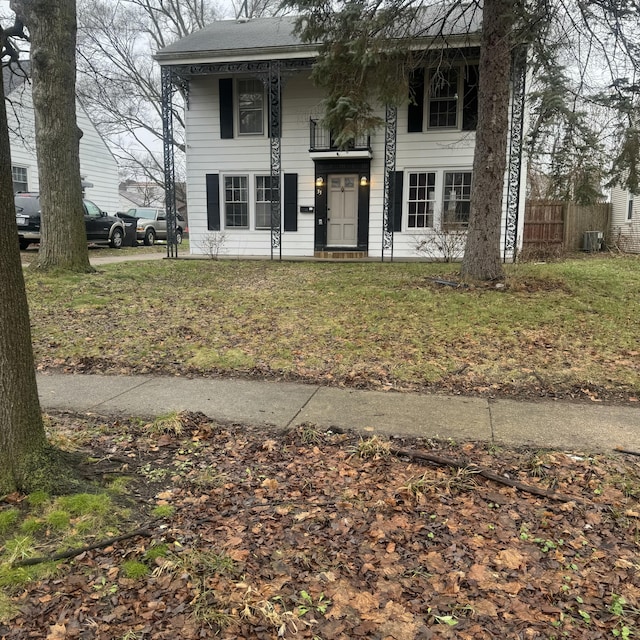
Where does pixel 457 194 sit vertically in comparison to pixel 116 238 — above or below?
above

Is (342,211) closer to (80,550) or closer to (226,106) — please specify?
(226,106)

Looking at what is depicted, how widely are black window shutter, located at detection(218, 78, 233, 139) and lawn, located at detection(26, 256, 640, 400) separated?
24.8ft

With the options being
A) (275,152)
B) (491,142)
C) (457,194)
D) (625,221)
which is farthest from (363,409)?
(625,221)

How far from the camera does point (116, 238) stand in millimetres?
19500

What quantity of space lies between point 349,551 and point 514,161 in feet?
45.4

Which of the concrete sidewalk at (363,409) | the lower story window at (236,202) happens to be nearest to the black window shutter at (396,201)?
the lower story window at (236,202)

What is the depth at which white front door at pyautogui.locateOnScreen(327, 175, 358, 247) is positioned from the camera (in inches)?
625

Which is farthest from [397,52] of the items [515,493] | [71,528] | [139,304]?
[71,528]

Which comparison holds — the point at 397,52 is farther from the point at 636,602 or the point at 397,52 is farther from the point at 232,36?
the point at 636,602

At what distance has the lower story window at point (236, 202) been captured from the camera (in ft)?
53.6

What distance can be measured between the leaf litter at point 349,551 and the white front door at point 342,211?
1299cm

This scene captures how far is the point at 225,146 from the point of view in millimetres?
16094

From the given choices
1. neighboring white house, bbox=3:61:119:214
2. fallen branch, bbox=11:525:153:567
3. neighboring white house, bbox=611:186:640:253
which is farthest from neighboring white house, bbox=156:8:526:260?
fallen branch, bbox=11:525:153:567

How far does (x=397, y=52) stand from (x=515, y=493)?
9078 mm
